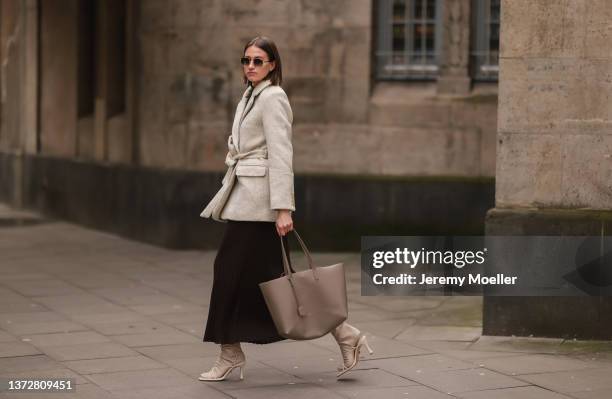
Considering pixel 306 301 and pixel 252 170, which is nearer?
pixel 306 301

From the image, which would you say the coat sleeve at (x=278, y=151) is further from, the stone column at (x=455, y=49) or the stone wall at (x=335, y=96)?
the stone column at (x=455, y=49)

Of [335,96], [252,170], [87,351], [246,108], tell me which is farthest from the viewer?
[335,96]

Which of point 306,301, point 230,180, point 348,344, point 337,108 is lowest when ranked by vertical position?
point 348,344

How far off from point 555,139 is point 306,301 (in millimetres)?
2423

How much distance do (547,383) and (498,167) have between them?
183 centimetres

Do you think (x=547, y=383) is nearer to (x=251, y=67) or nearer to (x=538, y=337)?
(x=538, y=337)

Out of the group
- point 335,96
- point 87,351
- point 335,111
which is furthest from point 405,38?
point 87,351

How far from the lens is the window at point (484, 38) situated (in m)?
13.4

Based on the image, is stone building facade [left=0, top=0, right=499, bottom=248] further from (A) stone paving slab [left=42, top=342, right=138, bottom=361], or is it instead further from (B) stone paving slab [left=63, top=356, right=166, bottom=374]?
(B) stone paving slab [left=63, top=356, right=166, bottom=374]

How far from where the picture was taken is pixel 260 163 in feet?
23.8

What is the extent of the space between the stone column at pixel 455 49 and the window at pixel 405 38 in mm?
266

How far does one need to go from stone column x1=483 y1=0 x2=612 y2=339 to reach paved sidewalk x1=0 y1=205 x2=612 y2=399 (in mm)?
226

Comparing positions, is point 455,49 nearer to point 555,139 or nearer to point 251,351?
point 555,139

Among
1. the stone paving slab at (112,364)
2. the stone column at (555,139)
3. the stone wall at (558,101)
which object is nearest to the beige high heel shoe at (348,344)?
the stone paving slab at (112,364)
